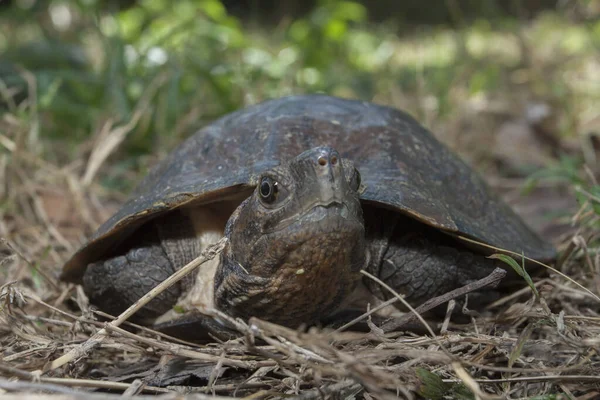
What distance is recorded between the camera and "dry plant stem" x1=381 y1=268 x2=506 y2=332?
6.03 feet

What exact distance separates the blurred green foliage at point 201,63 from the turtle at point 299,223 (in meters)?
1.83

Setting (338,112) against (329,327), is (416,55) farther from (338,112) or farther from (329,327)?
(329,327)

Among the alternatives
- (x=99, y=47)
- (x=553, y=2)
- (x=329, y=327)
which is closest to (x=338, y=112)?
(x=329, y=327)

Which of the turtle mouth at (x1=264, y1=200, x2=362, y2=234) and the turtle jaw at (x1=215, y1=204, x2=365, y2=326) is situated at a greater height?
the turtle mouth at (x1=264, y1=200, x2=362, y2=234)

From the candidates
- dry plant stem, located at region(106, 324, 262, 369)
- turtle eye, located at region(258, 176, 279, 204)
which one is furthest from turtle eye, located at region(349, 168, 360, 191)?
dry plant stem, located at region(106, 324, 262, 369)

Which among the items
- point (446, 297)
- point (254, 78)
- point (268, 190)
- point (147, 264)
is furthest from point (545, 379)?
point (254, 78)

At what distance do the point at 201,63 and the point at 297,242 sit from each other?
328cm

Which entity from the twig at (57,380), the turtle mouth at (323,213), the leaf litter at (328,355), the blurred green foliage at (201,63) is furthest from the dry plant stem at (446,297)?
the blurred green foliage at (201,63)

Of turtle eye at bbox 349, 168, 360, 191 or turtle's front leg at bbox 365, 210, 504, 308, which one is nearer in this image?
turtle eye at bbox 349, 168, 360, 191

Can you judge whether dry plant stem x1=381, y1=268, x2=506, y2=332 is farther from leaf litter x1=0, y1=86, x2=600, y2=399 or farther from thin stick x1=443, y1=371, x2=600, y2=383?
thin stick x1=443, y1=371, x2=600, y2=383

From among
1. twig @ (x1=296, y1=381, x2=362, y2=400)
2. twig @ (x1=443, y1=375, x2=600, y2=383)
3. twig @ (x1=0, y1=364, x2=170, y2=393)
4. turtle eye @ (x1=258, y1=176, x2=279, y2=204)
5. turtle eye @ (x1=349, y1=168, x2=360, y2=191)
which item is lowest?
twig @ (x1=443, y1=375, x2=600, y2=383)

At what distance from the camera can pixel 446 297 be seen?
1.84 m

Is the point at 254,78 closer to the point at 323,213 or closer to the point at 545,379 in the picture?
the point at 323,213

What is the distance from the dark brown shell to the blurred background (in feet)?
2.66
